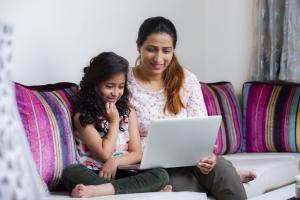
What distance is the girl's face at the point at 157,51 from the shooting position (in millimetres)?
2008

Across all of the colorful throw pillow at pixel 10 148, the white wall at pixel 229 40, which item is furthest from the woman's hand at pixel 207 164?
the white wall at pixel 229 40

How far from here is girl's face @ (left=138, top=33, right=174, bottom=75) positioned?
2.01 meters

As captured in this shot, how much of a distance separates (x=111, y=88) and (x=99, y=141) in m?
0.21

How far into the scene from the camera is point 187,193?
1.58 meters

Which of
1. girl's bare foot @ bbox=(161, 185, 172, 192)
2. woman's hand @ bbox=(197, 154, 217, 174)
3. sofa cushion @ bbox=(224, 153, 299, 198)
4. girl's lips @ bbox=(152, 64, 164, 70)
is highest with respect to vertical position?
girl's lips @ bbox=(152, 64, 164, 70)

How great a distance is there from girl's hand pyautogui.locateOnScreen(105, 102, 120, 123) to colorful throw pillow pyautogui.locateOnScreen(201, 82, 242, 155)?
0.89 m

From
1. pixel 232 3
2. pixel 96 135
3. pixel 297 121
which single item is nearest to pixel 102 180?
pixel 96 135

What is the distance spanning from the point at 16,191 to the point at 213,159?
1.22m

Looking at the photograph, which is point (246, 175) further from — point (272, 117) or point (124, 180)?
point (272, 117)

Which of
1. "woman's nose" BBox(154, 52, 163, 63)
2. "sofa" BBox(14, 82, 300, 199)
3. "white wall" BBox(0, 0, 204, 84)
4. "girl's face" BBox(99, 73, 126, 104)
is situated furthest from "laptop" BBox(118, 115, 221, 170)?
"white wall" BBox(0, 0, 204, 84)

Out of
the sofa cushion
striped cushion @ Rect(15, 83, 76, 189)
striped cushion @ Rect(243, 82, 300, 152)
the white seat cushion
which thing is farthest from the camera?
striped cushion @ Rect(243, 82, 300, 152)

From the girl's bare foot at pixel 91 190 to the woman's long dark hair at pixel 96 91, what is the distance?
0.96 feet

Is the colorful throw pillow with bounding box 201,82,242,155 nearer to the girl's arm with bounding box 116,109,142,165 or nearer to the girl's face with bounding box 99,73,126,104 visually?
the girl's arm with bounding box 116,109,142,165

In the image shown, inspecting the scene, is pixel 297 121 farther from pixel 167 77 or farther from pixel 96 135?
pixel 96 135
